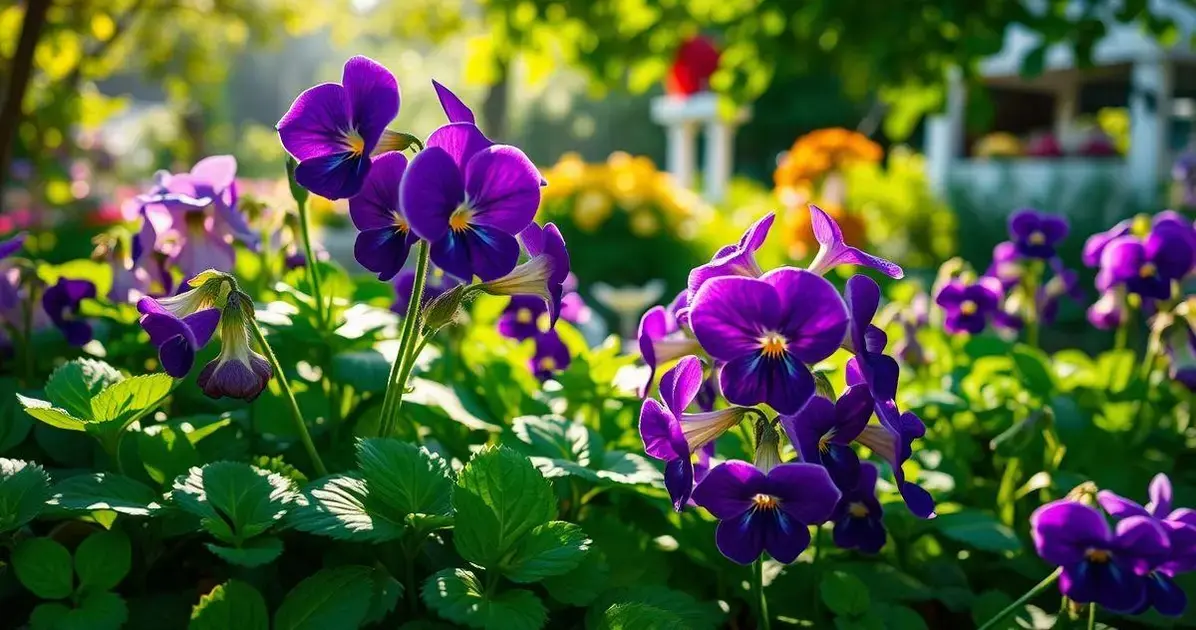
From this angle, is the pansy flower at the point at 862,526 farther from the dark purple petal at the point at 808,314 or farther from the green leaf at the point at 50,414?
the green leaf at the point at 50,414

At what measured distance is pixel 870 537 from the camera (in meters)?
1.19

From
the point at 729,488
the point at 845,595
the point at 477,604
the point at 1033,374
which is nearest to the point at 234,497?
the point at 477,604

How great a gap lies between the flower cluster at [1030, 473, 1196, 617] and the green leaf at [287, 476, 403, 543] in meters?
0.71

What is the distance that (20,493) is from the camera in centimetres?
100

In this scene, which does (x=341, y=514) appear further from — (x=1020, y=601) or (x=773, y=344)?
(x=1020, y=601)

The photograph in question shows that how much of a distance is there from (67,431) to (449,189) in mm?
734

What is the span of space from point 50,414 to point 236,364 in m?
0.21

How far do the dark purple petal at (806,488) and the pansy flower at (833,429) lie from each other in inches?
1.1

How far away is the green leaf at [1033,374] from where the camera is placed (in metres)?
1.81

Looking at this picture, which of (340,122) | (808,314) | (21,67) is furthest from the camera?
(21,67)

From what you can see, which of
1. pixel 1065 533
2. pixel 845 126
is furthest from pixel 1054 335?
pixel 845 126

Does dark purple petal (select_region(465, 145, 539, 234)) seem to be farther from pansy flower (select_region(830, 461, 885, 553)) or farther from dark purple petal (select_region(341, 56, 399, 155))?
pansy flower (select_region(830, 461, 885, 553))

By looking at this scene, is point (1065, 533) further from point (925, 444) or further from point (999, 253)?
point (999, 253)

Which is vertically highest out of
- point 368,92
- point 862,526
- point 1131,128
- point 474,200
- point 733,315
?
point 368,92
